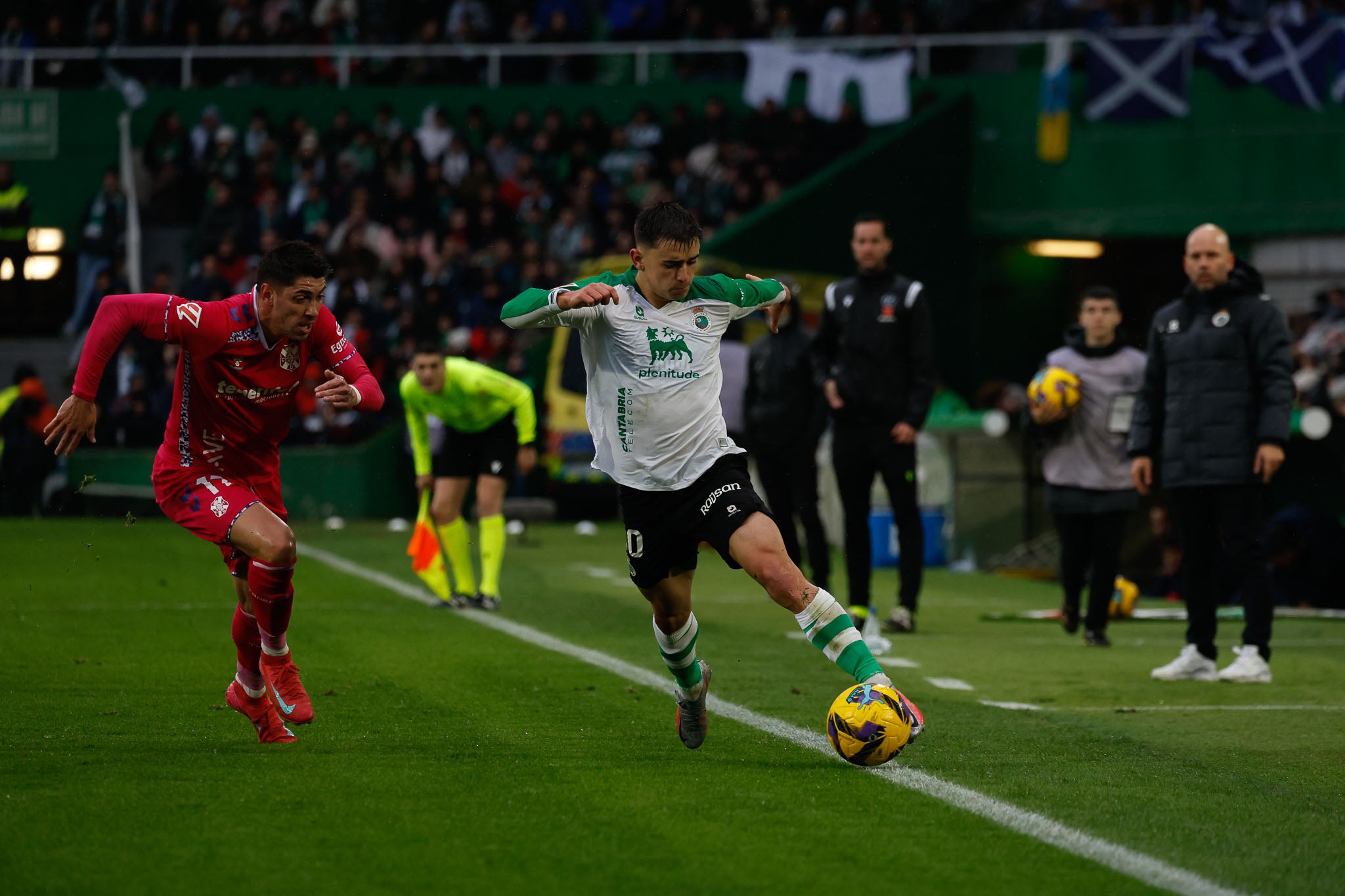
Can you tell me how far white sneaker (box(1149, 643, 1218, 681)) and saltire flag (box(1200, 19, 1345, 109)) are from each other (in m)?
15.5

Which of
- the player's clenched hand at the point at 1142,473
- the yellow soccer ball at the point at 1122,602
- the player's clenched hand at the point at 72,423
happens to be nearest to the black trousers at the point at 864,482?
the player's clenched hand at the point at 1142,473

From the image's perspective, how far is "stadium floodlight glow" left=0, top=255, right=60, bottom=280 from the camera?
2531 centimetres

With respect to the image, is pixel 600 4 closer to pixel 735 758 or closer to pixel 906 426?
pixel 906 426

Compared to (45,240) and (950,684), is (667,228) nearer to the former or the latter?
Answer: (950,684)

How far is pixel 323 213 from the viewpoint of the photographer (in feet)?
82.6

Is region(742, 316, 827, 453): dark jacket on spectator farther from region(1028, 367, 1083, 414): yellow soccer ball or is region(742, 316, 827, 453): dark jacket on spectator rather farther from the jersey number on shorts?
the jersey number on shorts

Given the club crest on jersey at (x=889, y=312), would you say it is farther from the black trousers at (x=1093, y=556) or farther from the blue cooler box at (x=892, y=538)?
the blue cooler box at (x=892, y=538)

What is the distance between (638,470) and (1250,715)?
10.2 ft

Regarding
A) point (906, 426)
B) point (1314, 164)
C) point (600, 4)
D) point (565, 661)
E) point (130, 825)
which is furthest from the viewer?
point (600, 4)

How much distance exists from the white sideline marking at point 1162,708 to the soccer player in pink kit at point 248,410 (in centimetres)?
310

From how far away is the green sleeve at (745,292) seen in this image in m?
6.53

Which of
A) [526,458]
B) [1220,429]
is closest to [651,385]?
[1220,429]

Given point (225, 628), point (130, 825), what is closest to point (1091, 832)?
point (130, 825)

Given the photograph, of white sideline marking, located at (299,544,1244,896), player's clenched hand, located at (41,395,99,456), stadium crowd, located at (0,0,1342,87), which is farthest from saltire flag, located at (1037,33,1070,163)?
player's clenched hand, located at (41,395,99,456)
